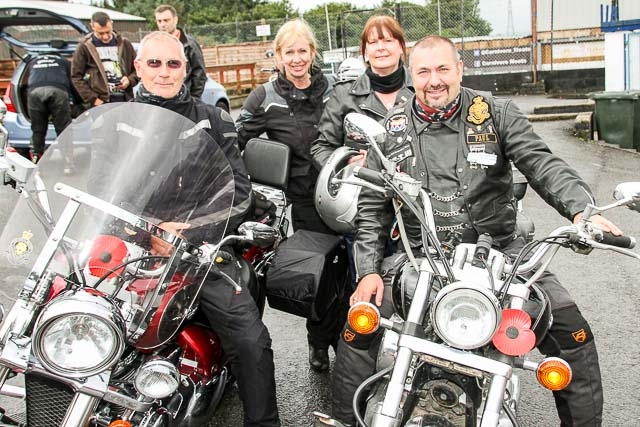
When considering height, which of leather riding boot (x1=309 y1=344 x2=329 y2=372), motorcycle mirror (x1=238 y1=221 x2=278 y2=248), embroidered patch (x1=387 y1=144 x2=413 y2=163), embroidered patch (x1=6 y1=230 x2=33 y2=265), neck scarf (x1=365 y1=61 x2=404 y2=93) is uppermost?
neck scarf (x1=365 y1=61 x2=404 y2=93)

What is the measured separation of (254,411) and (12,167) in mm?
1451

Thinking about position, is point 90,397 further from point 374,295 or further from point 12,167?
point 374,295

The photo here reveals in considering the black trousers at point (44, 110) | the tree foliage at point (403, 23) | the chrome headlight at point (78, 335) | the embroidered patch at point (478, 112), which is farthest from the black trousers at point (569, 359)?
the tree foliage at point (403, 23)

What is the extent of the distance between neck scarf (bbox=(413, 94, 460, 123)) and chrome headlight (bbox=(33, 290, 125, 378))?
1578mm

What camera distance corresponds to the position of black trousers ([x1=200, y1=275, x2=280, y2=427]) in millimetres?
3152

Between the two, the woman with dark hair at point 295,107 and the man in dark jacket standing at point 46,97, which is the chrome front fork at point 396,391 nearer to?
the woman with dark hair at point 295,107

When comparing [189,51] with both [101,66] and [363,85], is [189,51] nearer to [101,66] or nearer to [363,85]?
[101,66]

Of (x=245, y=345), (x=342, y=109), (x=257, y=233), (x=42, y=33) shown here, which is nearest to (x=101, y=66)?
(x=342, y=109)

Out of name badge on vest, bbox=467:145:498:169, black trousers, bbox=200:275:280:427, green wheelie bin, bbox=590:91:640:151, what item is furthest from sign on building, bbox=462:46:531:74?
black trousers, bbox=200:275:280:427

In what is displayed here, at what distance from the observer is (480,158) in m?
2.98

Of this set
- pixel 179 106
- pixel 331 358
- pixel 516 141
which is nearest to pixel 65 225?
pixel 179 106

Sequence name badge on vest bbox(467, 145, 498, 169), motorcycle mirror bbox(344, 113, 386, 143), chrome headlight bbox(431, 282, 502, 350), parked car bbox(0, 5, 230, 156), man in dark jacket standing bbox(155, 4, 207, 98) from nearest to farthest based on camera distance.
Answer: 1. chrome headlight bbox(431, 282, 502, 350)
2. motorcycle mirror bbox(344, 113, 386, 143)
3. name badge on vest bbox(467, 145, 498, 169)
4. man in dark jacket standing bbox(155, 4, 207, 98)
5. parked car bbox(0, 5, 230, 156)

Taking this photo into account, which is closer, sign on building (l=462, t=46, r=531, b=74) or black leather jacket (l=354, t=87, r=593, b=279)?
black leather jacket (l=354, t=87, r=593, b=279)

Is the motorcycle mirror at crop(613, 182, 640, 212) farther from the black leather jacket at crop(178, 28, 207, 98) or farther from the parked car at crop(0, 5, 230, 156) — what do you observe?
the parked car at crop(0, 5, 230, 156)
